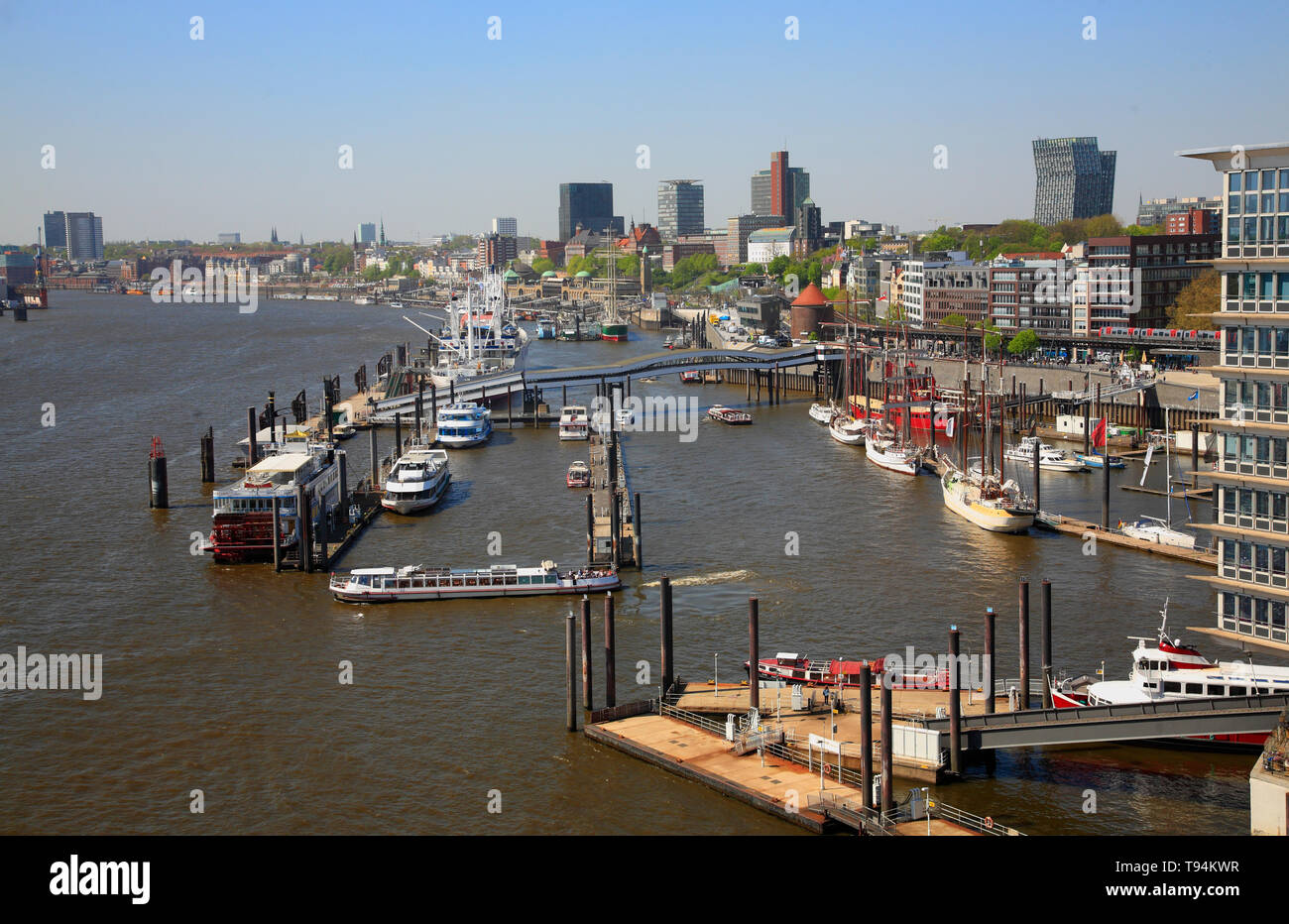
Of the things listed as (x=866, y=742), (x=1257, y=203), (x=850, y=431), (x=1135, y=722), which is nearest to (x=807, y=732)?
(x=866, y=742)

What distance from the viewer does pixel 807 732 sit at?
2061cm

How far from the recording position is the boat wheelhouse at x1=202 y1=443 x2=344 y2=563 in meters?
33.2

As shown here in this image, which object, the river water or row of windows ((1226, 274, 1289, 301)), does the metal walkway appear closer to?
the river water

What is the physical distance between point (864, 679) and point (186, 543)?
23.9 meters

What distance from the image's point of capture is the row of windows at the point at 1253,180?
60.5 ft

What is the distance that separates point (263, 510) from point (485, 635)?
988 centimetres

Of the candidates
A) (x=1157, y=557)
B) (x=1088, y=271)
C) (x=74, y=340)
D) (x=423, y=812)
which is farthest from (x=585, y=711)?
(x=74, y=340)

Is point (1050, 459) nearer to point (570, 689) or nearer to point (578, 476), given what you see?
point (578, 476)

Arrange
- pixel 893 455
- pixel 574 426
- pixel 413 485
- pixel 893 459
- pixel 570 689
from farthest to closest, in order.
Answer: pixel 574 426 < pixel 893 455 < pixel 893 459 < pixel 413 485 < pixel 570 689

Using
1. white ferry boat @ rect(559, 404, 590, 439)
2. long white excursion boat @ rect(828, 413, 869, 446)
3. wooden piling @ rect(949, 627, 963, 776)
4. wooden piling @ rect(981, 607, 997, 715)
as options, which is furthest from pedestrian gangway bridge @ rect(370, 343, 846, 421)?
wooden piling @ rect(949, 627, 963, 776)

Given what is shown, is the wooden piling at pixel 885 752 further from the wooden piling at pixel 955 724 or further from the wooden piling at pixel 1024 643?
the wooden piling at pixel 1024 643

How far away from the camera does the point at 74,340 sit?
112812mm

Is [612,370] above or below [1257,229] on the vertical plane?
below

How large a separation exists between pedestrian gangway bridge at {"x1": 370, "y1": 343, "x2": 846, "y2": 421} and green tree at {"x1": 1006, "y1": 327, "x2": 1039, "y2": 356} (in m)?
9.96
